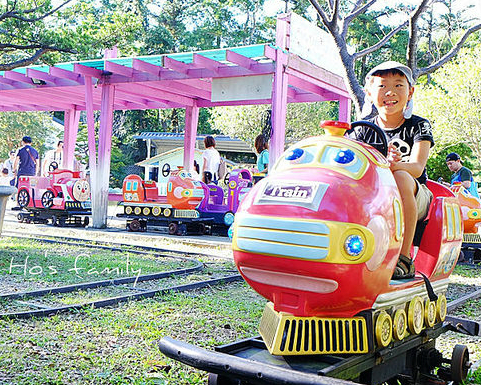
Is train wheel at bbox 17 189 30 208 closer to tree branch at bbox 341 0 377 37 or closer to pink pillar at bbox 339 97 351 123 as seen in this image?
pink pillar at bbox 339 97 351 123

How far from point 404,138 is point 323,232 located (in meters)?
1.29

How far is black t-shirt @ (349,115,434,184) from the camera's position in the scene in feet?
10.9

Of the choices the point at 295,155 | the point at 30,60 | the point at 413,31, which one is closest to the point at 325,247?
the point at 295,155

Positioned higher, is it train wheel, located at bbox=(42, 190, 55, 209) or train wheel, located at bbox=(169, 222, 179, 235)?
train wheel, located at bbox=(42, 190, 55, 209)

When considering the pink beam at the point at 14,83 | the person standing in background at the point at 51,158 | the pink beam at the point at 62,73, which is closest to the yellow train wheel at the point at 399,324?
the pink beam at the point at 62,73

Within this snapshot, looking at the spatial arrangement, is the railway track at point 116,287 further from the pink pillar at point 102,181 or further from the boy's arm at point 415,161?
the pink pillar at point 102,181

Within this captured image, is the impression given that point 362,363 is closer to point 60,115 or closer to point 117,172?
point 117,172

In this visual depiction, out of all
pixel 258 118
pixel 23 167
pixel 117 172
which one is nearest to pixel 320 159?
pixel 23 167

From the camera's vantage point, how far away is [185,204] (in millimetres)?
11633

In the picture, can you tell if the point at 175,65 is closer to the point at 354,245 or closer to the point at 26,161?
the point at 26,161

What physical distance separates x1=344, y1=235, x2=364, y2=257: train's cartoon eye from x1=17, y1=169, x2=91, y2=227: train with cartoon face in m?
10.9

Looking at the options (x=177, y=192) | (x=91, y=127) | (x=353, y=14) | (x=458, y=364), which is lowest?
(x=458, y=364)

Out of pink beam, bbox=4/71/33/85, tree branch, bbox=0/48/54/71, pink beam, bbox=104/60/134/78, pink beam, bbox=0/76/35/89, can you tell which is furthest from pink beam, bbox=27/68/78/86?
pink beam, bbox=104/60/134/78

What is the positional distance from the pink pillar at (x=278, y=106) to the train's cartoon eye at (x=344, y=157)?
25.9 feet
